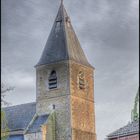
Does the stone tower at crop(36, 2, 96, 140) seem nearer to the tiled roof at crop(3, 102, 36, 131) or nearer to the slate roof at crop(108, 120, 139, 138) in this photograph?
the tiled roof at crop(3, 102, 36, 131)

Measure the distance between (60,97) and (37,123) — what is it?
316 cm

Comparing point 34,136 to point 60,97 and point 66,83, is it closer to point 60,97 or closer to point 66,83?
point 60,97

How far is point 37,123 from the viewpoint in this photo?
5953 cm

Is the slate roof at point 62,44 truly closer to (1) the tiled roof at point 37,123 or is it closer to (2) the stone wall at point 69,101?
(2) the stone wall at point 69,101

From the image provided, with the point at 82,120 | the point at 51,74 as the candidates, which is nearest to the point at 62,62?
the point at 51,74

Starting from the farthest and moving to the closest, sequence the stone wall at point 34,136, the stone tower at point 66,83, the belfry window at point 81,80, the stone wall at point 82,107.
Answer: the belfry window at point 81,80 < the stone wall at point 82,107 < the stone tower at point 66,83 < the stone wall at point 34,136

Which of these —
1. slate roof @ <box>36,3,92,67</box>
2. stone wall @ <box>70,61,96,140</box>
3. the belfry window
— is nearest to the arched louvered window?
slate roof @ <box>36,3,92,67</box>

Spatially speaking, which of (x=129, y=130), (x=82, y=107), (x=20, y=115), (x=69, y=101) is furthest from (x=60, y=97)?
(x=129, y=130)

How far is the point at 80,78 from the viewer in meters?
62.6

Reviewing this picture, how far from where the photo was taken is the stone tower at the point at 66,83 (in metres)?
60.0

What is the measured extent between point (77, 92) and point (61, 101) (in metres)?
1.99

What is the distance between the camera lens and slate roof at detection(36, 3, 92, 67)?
202 feet

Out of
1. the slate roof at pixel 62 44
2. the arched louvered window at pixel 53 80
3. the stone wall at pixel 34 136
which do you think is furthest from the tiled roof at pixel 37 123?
the slate roof at pixel 62 44

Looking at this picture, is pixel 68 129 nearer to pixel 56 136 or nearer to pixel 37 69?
pixel 56 136
